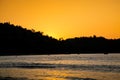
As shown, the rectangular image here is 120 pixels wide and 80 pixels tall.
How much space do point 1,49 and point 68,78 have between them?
164236 mm

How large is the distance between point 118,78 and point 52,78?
8.25m

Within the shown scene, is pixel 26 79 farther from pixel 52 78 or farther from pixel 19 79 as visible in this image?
pixel 52 78

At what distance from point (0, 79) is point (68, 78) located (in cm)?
852

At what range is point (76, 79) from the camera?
3753cm

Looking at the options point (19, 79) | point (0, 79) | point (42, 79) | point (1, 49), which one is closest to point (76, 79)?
point (42, 79)

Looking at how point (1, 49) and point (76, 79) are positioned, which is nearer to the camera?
point (76, 79)

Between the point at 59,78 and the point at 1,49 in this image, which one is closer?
the point at 59,78

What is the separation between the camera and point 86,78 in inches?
1515

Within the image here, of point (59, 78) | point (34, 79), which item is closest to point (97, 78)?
point (59, 78)

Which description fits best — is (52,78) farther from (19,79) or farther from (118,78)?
(118,78)

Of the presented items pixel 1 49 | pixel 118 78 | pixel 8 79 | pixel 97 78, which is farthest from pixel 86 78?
pixel 1 49

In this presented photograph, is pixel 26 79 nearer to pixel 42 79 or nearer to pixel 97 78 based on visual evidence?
pixel 42 79

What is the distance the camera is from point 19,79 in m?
38.2

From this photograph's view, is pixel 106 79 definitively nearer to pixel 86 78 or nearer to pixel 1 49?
pixel 86 78
